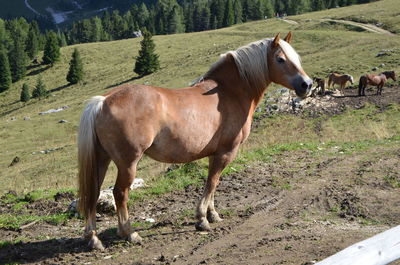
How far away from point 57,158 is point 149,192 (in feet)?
60.6

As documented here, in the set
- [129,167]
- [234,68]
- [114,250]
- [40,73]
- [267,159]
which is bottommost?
[40,73]

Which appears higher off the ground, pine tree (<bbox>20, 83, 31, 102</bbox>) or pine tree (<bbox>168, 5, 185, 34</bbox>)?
pine tree (<bbox>168, 5, 185, 34</bbox>)

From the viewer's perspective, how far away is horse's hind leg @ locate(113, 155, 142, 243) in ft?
20.1

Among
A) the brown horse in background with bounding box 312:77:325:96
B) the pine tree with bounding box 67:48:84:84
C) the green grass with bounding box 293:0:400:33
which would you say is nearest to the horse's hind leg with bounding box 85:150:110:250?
the brown horse in background with bounding box 312:77:325:96

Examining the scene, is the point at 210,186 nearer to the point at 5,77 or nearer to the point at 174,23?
the point at 5,77

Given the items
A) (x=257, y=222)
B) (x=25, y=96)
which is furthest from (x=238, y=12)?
(x=257, y=222)

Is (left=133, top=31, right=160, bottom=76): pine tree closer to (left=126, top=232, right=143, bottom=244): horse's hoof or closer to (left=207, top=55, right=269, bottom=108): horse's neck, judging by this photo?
(left=207, top=55, right=269, bottom=108): horse's neck

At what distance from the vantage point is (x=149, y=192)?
30.3 ft

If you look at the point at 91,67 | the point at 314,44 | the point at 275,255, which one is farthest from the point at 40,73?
the point at 275,255

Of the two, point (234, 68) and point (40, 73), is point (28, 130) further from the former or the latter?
point (40, 73)

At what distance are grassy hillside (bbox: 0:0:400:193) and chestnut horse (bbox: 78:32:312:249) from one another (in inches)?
217

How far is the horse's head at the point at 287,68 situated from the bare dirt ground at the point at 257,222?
7.47 feet

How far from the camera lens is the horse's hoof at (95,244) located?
633cm

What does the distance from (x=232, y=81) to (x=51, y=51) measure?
3255 inches
